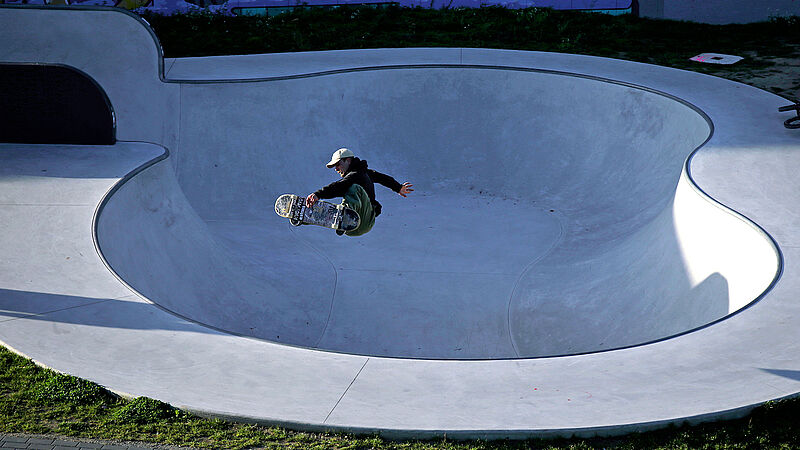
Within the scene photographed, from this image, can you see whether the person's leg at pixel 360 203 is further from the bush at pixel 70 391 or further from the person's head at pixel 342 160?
the bush at pixel 70 391

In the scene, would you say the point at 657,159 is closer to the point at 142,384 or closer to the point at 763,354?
the point at 763,354

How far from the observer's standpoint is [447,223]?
12656 mm

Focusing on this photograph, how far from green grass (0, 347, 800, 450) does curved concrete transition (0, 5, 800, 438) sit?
0.12 meters

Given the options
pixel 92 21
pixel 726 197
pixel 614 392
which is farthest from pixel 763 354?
pixel 92 21

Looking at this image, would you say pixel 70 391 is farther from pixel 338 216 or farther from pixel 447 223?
pixel 447 223

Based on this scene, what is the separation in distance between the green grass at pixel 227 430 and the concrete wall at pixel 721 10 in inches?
663

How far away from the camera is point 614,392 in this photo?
562 cm

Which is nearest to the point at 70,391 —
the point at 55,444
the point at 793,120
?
the point at 55,444

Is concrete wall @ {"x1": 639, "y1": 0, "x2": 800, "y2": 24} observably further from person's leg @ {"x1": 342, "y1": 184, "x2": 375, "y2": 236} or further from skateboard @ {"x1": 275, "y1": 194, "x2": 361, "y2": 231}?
skateboard @ {"x1": 275, "y1": 194, "x2": 361, "y2": 231}

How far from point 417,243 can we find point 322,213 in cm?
459

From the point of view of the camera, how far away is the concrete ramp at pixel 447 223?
29.6ft

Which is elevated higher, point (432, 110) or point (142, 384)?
point (432, 110)

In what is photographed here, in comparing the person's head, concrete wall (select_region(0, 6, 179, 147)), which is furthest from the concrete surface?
concrete wall (select_region(0, 6, 179, 147))

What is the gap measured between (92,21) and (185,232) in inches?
202
